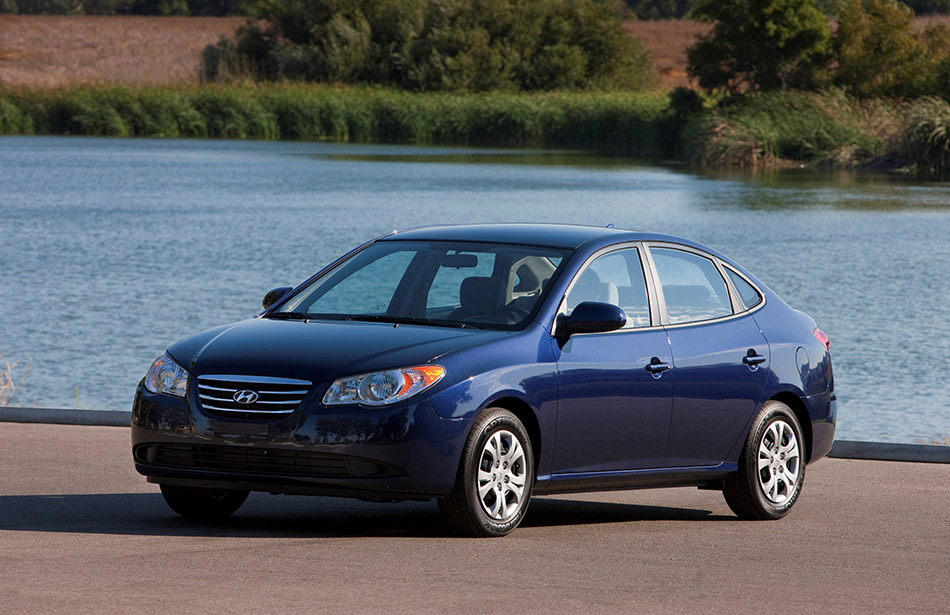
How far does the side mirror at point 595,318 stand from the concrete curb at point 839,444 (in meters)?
4.04

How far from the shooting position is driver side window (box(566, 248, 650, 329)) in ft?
28.9

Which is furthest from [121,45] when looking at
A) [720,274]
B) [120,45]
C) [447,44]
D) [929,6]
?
[720,274]

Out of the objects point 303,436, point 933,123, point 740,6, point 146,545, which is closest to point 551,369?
→ point 303,436

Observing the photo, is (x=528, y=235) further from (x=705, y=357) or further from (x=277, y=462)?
(x=277, y=462)

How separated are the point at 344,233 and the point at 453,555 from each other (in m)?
28.1

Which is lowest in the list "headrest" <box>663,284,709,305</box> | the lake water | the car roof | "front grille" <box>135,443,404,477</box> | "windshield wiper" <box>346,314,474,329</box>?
the lake water

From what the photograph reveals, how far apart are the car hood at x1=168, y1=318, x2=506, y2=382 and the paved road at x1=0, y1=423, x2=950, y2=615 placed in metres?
0.78

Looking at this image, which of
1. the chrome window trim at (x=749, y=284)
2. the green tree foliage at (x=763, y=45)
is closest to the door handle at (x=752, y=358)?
the chrome window trim at (x=749, y=284)

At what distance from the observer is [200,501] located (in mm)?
8609

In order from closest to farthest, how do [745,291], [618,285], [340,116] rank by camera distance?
[618,285] < [745,291] < [340,116]

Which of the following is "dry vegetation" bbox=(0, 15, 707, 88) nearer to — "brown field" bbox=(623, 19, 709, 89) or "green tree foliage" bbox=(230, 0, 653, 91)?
"brown field" bbox=(623, 19, 709, 89)

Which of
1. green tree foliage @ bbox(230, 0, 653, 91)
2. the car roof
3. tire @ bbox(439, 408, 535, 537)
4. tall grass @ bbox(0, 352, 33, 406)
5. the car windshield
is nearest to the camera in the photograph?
tire @ bbox(439, 408, 535, 537)

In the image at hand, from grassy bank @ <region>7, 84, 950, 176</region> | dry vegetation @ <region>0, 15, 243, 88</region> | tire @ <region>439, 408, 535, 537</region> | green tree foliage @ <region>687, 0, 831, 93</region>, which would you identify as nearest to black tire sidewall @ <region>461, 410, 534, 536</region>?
tire @ <region>439, 408, 535, 537</region>

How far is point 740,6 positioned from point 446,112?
1593 centimetres
